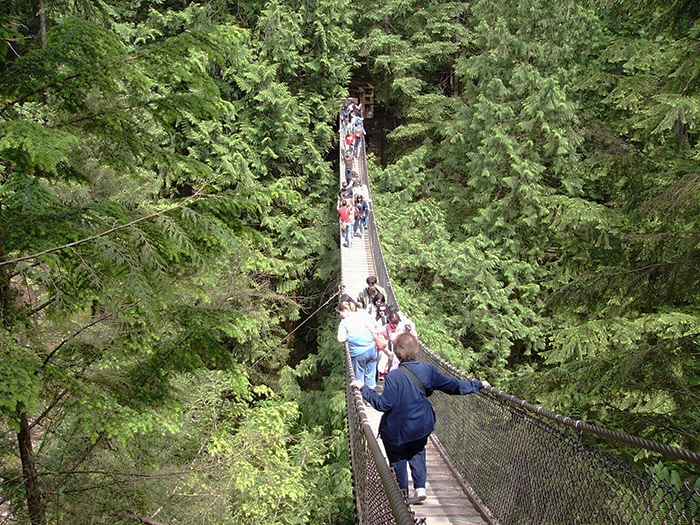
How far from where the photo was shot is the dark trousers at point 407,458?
2742 millimetres

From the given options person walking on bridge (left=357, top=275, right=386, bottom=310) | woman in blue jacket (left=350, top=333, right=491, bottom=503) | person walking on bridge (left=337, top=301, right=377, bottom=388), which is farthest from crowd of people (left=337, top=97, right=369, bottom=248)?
woman in blue jacket (left=350, top=333, right=491, bottom=503)

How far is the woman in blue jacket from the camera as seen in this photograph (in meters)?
2.61

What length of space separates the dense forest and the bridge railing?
80 cm

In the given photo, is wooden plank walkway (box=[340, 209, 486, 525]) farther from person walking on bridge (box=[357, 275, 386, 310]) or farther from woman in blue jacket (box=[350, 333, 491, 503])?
person walking on bridge (box=[357, 275, 386, 310])

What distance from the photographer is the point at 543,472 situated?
2.76 meters

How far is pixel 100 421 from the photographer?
1.97 metres

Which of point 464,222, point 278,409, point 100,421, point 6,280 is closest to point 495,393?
point 100,421

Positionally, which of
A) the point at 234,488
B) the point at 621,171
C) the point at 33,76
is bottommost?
the point at 234,488

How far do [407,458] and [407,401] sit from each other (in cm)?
41

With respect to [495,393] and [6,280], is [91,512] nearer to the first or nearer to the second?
[6,280]

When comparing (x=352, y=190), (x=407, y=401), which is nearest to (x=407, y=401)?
(x=407, y=401)

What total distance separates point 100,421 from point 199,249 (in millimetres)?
863

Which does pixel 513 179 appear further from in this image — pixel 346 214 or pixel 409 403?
pixel 409 403

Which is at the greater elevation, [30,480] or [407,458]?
[30,480]
